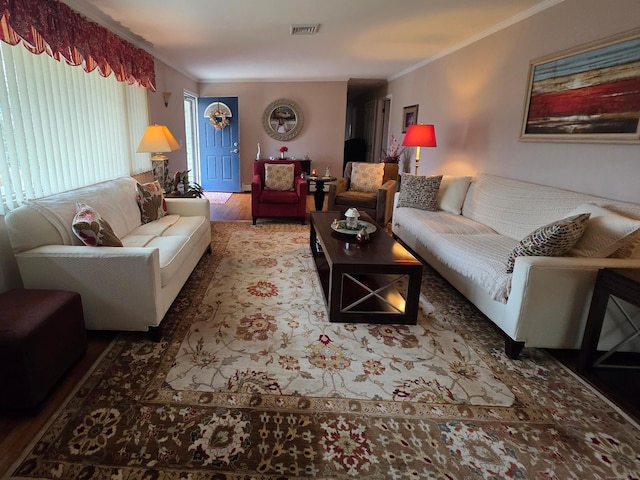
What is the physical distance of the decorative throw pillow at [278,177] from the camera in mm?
5457

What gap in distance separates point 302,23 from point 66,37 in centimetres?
203

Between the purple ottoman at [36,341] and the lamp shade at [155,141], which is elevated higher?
the lamp shade at [155,141]

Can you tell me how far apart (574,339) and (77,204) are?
10.9 ft

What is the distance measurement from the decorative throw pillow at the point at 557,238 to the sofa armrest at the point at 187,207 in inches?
118

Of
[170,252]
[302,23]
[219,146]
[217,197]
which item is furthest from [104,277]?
[219,146]

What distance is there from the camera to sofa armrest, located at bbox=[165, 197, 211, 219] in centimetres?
388

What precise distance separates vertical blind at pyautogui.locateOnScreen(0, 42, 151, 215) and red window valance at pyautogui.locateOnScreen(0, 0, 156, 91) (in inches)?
5.5

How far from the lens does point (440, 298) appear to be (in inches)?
120

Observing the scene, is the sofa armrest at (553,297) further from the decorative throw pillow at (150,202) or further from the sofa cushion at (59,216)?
the decorative throw pillow at (150,202)

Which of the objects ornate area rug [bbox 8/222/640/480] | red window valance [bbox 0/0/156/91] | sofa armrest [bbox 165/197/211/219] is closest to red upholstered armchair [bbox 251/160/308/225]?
sofa armrest [bbox 165/197/211/219]

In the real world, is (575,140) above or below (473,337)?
above

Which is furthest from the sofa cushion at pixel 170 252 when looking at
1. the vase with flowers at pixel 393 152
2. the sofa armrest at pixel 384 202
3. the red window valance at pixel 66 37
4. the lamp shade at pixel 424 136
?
the vase with flowers at pixel 393 152

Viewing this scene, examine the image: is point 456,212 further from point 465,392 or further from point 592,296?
point 465,392

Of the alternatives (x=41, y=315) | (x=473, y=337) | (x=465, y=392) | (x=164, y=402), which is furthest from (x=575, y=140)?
(x=41, y=315)
